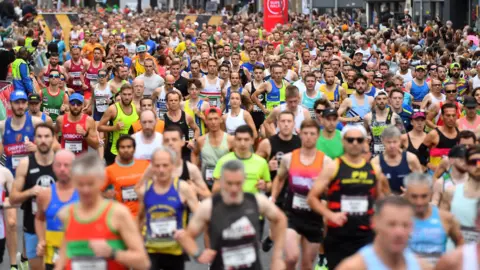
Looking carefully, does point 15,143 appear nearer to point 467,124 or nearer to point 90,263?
point 467,124

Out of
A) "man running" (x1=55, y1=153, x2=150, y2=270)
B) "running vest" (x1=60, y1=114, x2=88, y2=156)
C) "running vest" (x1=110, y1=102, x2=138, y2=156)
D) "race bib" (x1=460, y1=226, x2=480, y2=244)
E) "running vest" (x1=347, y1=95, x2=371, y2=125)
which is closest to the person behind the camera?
"man running" (x1=55, y1=153, x2=150, y2=270)

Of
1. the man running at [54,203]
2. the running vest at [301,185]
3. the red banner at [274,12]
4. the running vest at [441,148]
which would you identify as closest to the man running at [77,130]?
the running vest at [301,185]

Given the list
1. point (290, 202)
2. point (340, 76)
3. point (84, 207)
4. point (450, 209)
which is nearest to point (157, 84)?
point (340, 76)

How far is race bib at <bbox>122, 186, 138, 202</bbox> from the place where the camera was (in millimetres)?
9031

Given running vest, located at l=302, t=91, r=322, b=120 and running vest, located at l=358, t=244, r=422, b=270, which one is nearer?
running vest, located at l=358, t=244, r=422, b=270

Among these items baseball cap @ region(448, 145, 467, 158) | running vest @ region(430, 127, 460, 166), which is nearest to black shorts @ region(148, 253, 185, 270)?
baseball cap @ region(448, 145, 467, 158)

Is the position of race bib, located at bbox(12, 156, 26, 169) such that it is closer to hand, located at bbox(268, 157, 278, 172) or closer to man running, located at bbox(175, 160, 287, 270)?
hand, located at bbox(268, 157, 278, 172)

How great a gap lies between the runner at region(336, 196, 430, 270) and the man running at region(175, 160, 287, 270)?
1.46 metres

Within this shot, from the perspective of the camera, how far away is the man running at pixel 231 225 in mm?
6957

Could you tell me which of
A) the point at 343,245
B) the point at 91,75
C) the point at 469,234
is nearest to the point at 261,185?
the point at 343,245

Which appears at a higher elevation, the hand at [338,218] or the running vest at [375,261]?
the running vest at [375,261]

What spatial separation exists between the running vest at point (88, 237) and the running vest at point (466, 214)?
269 centimetres

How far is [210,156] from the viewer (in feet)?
35.6

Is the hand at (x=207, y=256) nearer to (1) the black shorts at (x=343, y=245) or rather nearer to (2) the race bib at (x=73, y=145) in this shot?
(1) the black shorts at (x=343, y=245)
